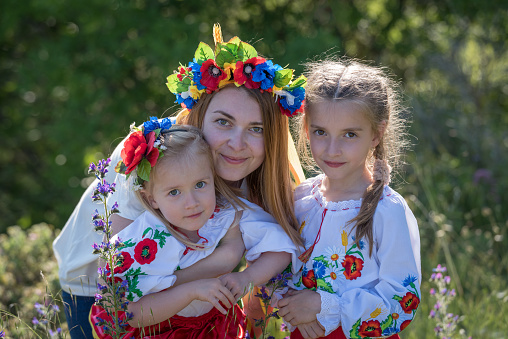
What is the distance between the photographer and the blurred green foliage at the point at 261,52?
5.93 meters

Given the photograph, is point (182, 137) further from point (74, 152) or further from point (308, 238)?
point (74, 152)

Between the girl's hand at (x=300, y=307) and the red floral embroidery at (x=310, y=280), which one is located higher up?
the red floral embroidery at (x=310, y=280)

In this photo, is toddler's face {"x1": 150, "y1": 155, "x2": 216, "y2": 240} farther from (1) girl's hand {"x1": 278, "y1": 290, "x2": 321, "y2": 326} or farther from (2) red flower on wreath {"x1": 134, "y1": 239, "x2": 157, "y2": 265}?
(1) girl's hand {"x1": 278, "y1": 290, "x2": 321, "y2": 326}

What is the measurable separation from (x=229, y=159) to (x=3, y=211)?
6.36 m

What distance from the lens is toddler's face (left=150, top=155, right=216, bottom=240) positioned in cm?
244

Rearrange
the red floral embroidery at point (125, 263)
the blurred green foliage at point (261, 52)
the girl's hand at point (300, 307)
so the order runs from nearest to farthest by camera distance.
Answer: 1. the red floral embroidery at point (125, 263)
2. the girl's hand at point (300, 307)
3. the blurred green foliage at point (261, 52)

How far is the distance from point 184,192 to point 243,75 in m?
0.60

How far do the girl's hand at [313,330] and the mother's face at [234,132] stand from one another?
0.72m

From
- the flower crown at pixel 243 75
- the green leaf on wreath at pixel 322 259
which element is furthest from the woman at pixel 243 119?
the green leaf on wreath at pixel 322 259

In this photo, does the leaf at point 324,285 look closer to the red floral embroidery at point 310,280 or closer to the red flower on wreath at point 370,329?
the red floral embroidery at point 310,280

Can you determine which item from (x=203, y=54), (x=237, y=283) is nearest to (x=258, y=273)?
(x=237, y=283)

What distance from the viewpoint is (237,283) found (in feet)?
8.06

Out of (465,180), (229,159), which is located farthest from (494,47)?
(229,159)

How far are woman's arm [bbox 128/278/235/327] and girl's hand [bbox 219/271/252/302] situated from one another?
0.05 meters
